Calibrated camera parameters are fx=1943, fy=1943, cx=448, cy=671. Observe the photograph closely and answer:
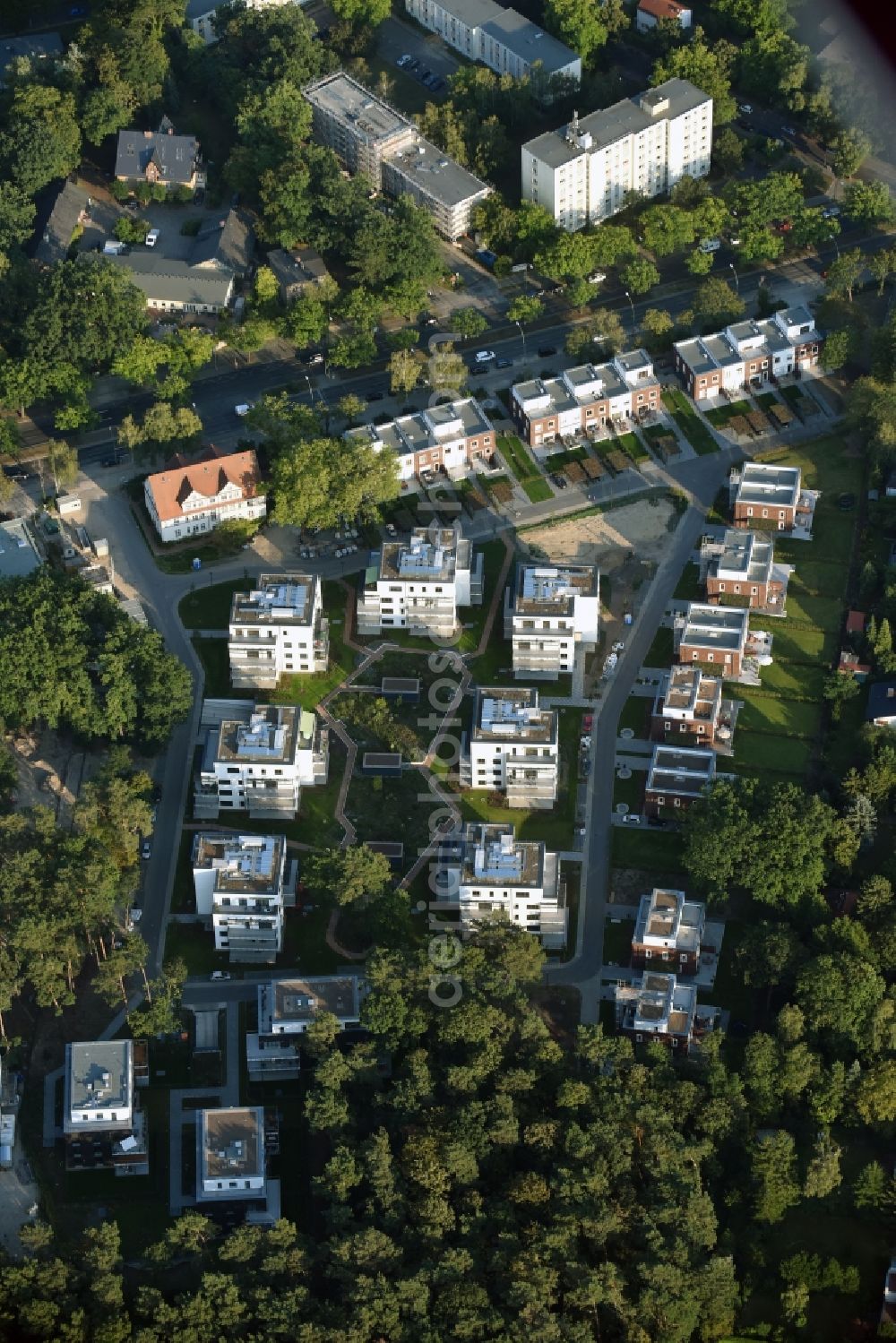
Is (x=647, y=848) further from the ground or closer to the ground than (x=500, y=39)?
closer to the ground

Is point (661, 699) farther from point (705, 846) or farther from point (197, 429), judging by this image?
point (197, 429)

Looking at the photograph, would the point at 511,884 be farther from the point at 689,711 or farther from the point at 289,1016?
the point at 689,711

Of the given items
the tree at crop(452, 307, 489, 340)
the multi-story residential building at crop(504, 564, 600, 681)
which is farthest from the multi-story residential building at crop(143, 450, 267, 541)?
the tree at crop(452, 307, 489, 340)

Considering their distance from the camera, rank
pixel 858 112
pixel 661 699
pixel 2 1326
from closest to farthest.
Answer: pixel 2 1326, pixel 661 699, pixel 858 112

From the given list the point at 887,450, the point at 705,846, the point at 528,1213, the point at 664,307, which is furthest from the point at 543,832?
the point at 664,307

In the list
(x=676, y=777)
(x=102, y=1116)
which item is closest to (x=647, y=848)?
(x=676, y=777)
